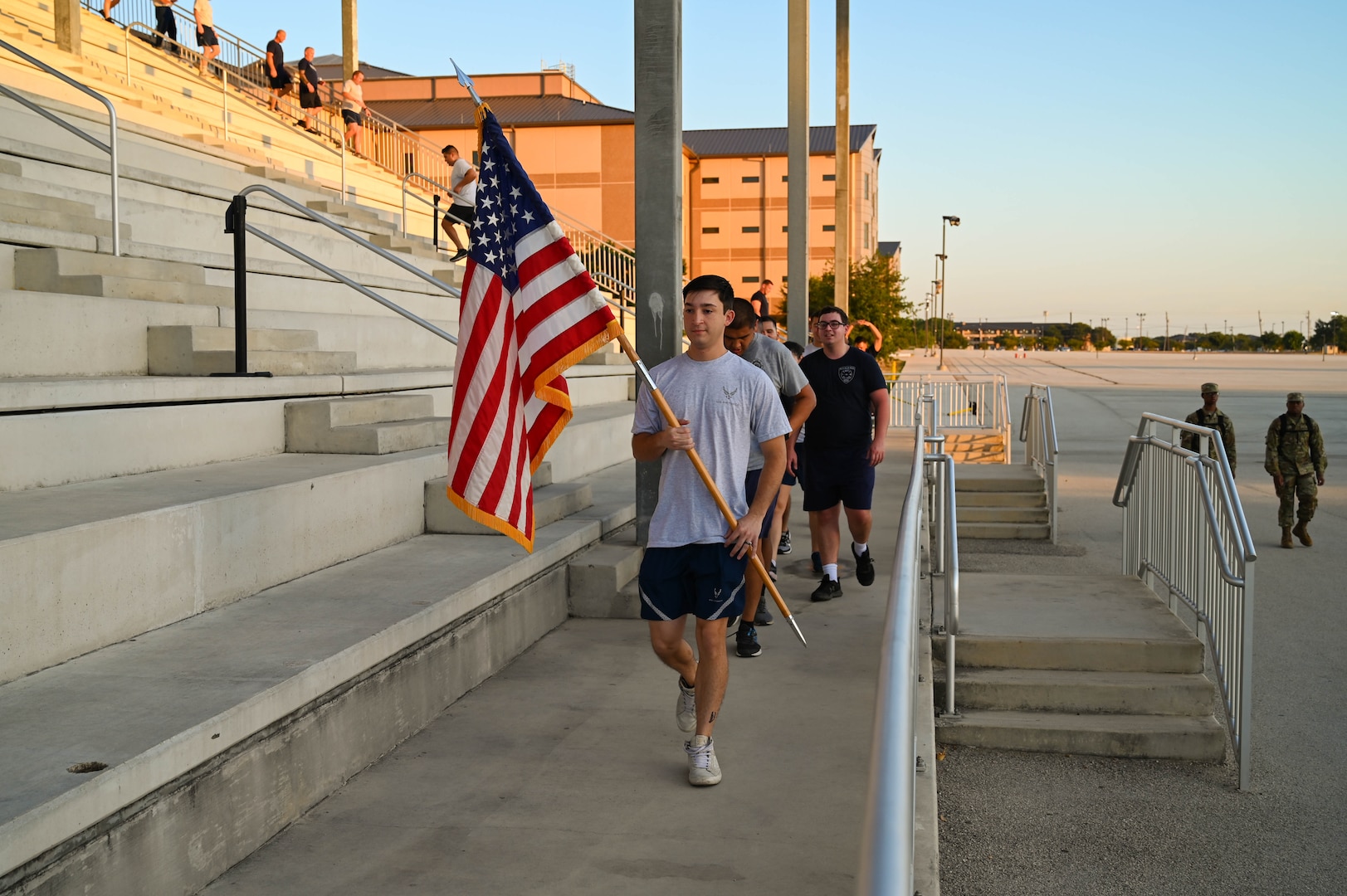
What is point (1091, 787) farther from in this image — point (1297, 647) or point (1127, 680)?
point (1297, 647)

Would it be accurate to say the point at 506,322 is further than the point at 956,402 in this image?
No

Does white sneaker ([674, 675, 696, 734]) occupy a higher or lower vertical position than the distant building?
→ lower

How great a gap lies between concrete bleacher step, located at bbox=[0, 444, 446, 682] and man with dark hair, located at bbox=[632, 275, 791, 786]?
1.87m

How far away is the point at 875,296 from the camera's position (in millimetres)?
43438

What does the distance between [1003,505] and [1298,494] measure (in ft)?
11.8

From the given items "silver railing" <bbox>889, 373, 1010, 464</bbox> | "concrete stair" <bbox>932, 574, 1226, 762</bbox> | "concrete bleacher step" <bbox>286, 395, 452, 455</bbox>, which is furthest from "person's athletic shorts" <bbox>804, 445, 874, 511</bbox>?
"silver railing" <bbox>889, 373, 1010, 464</bbox>

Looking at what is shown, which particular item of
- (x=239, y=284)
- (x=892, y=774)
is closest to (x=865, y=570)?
(x=239, y=284)

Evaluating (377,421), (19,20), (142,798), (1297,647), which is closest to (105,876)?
(142,798)

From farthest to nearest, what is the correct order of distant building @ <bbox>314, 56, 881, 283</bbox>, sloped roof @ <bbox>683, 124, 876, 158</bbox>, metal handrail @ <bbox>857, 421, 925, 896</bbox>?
sloped roof @ <bbox>683, 124, 876, 158</bbox> → distant building @ <bbox>314, 56, 881, 283</bbox> → metal handrail @ <bbox>857, 421, 925, 896</bbox>

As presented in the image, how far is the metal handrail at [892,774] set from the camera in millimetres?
1297

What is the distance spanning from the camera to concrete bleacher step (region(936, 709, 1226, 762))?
683 cm

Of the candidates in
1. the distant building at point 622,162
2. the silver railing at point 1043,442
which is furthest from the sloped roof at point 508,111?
the silver railing at point 1043,442

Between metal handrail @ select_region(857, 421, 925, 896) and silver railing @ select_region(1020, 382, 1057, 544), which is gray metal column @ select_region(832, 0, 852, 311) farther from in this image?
metal handrail @ select_region(857, 421, 925, 896)

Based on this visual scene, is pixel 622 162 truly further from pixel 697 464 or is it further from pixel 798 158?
pixel 697 464
